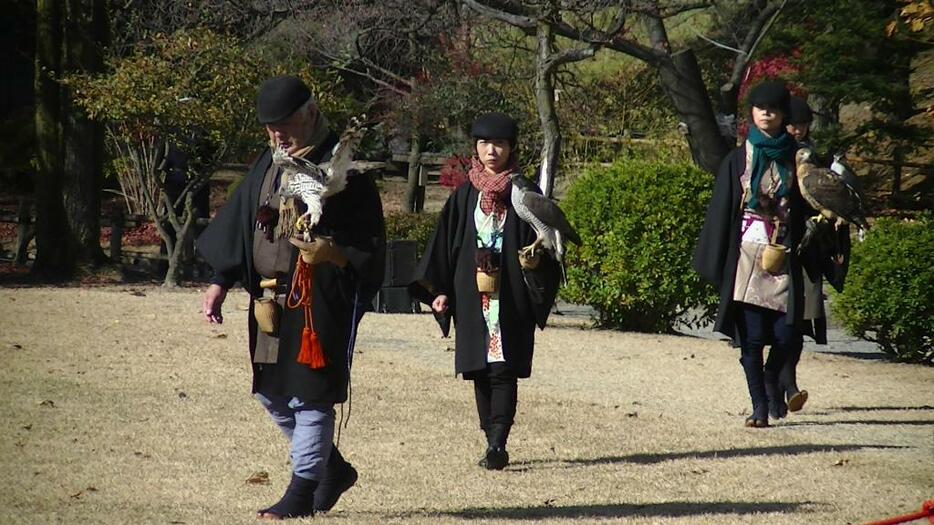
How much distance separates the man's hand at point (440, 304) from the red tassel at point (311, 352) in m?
1.94

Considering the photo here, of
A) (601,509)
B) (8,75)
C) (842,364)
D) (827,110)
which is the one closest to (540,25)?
(842,364)

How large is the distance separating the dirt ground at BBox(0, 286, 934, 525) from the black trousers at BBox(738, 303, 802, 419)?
0.85 feet

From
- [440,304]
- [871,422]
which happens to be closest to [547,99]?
[871,422]

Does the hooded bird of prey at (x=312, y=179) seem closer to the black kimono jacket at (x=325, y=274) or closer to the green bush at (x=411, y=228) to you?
the black kimono jacket at (x=325, y=274)

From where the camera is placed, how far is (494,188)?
7.10 metres

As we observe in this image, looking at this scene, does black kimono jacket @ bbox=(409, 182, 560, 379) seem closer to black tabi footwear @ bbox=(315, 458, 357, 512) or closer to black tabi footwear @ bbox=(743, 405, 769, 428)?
black tabi footwear @ bbox=(315, 458, 357, 512)

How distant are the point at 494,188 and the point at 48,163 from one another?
1249cm

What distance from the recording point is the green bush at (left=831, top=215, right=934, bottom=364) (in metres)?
12.3

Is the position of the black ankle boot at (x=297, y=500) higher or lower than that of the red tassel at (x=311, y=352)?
lower

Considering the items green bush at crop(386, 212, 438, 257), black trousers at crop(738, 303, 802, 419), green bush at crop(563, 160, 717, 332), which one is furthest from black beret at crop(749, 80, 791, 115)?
green bush at crop(386, 212, 438, 257)

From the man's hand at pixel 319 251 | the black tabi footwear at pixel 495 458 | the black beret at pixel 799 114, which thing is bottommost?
the black tabi footwear at pixel 495 458

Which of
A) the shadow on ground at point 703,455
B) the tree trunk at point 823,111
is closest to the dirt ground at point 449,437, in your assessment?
the shadow on ground at point 703,455

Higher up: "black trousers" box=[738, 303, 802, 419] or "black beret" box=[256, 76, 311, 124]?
"black beret" box=[256, 76, 311, 124]

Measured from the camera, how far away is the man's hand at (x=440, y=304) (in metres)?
7.28
